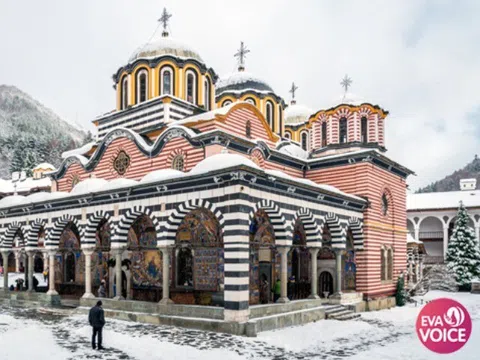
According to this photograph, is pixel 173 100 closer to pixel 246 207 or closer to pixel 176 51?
pixel 176 51

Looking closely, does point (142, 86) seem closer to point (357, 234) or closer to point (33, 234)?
point (33, 234)

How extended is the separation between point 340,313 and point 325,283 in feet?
14.2

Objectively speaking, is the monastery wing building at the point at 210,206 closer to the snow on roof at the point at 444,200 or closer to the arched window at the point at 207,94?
the arched window at the point at 207,94

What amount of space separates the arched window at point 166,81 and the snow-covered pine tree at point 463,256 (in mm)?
23162

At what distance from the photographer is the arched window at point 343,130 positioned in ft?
78.7

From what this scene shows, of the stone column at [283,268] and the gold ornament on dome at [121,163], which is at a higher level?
the gold ornament on dome at [121,163]

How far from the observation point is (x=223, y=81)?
97.3ft

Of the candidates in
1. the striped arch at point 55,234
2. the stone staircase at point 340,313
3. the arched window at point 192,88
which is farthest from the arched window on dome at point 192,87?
the stone staircase at point 340,313

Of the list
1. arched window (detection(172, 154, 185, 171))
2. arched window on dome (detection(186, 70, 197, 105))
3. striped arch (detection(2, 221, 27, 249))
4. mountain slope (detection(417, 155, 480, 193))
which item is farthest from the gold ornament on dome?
mountain slope (detection(417, 155, 480, 193))

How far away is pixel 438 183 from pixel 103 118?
102189 mm

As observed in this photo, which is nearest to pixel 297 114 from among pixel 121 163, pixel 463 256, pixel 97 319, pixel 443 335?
pixel 463 256

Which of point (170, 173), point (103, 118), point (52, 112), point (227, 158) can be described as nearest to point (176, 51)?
point (103, 118)

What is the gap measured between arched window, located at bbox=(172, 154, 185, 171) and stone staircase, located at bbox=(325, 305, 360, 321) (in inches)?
300

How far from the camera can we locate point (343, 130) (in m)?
24.1
